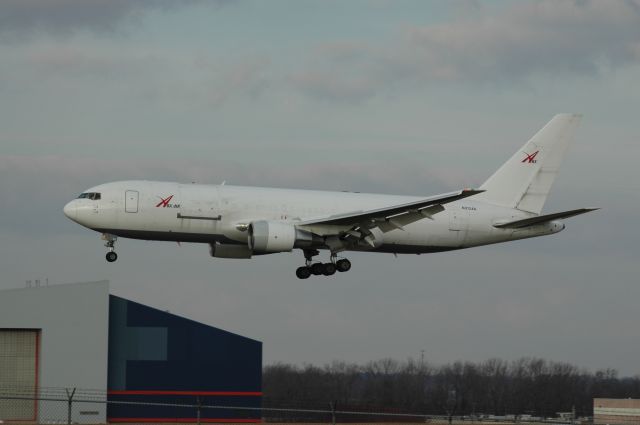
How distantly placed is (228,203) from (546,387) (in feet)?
163

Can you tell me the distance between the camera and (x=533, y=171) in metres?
68.9

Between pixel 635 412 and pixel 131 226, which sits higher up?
pixel 131 226

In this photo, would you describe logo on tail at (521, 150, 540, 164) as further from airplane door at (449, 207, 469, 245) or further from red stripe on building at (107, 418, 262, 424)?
red stripe on building at (107, 418, 262, 424)

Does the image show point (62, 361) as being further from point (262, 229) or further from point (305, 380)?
point (305, 380)

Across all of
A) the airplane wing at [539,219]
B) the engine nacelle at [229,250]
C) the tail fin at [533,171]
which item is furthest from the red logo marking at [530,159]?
the engine nacelle at [229,250]

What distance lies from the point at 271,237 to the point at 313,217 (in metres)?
3.45

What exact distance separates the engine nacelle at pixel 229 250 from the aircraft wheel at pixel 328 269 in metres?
3.86

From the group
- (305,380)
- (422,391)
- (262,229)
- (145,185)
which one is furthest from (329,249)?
(305,380)

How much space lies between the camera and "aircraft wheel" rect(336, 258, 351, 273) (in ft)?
209

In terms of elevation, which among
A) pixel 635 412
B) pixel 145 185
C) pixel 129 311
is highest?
pixel 145 185

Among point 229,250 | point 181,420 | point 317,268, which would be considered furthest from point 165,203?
point 181,420

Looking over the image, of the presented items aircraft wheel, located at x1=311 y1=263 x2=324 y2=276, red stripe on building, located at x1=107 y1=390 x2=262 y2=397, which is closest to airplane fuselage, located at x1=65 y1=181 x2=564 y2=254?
aircraft wheel, located at x1=311 y1=263 x2=324 y2=276

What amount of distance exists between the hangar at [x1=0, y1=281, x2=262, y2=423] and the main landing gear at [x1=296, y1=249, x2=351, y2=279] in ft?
34.5

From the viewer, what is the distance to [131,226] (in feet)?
193
